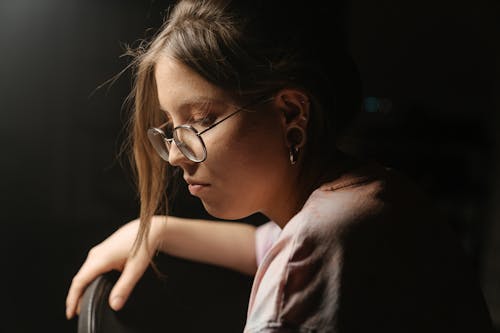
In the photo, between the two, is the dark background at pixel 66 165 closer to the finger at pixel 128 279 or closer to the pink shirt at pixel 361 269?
the finger at pixel 128 279

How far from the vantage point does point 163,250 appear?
1010mm

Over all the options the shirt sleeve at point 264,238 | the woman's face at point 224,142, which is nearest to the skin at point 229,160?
the woman's face at point 224,142

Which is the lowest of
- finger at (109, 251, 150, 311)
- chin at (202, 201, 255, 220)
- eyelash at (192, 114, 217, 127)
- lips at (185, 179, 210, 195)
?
finger at (109, 251, 150, 311)

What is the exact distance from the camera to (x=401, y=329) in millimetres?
723

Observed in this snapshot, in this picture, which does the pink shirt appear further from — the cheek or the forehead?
the forehead

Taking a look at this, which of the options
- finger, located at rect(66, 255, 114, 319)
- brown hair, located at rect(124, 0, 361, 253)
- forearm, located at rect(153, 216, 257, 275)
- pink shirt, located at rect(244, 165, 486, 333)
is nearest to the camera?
pink shirt, located at rect(244, 165, 486, 333)

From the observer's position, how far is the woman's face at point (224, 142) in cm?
77

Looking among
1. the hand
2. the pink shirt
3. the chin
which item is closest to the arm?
the hand

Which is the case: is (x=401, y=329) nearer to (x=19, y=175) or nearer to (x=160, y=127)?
(x=160, y=127)

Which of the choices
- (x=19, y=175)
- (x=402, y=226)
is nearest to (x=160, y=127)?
(x=19, y=175)

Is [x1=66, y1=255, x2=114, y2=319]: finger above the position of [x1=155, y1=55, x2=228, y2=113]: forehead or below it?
below

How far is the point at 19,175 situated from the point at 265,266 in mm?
430

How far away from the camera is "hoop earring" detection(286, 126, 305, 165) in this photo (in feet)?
2.59

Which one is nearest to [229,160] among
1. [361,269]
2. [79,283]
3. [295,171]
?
[295,171]
